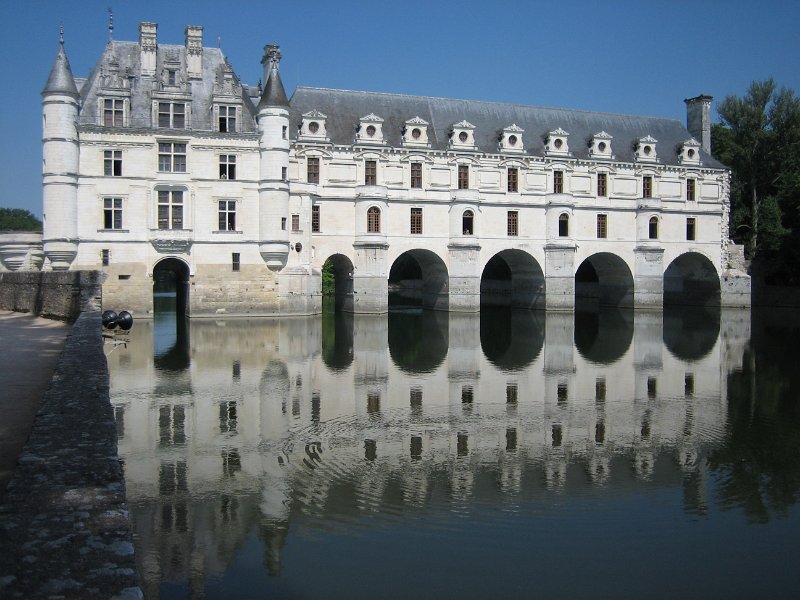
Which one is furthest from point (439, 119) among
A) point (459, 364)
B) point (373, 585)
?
point (373, 585)

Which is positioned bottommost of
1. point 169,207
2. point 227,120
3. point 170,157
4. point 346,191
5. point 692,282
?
point 692,282

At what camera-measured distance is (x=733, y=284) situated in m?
44.0

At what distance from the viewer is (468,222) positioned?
129 feet

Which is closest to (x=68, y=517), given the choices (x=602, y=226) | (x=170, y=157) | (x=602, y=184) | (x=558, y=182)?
(x=170, y=157)

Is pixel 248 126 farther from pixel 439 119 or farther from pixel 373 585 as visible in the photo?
pixel 373 585

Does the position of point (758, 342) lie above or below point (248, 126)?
below

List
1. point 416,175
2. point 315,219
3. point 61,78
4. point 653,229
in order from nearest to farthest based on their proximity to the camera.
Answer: point 61,78 < point 315,219 < point 416,175 < point 653,229

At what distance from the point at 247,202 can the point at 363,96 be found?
9456 mm

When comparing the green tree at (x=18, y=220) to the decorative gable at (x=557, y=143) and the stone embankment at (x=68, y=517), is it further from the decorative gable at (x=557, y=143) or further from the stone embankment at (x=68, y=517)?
the stone embankment at (x=68, y=517)

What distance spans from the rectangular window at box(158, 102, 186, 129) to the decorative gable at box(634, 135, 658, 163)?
2512 centimetres

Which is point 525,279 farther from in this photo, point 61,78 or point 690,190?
point 61,78

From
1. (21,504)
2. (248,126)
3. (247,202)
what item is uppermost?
(248,126)

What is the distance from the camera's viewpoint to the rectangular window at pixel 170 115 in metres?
33.7

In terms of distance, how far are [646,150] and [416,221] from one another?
14.7m
